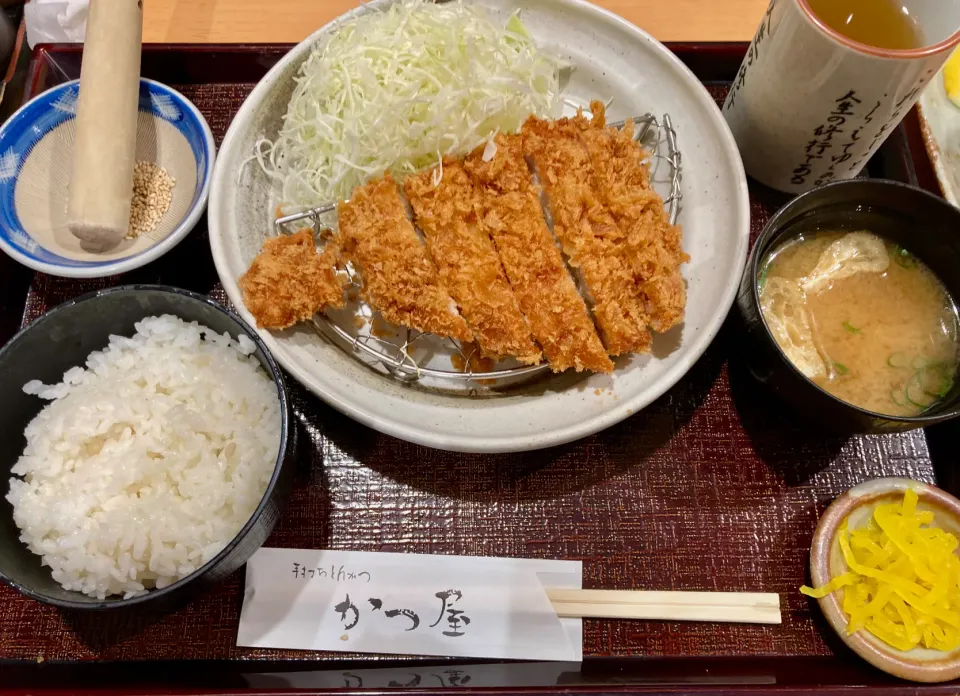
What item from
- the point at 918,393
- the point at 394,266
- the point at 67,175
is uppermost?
the point at 918,393

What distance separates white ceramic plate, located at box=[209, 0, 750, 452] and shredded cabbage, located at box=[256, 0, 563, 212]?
0.13 m

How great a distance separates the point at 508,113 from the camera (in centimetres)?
214

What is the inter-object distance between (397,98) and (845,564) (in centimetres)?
197

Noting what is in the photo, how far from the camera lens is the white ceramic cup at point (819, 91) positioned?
172 centimetres

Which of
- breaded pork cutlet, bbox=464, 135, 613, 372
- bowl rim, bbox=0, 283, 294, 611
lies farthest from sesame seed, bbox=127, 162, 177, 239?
breaded pork cutlet, bbox=464, 135, 613, 372

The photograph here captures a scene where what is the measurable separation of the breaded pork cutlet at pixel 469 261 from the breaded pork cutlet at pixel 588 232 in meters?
0.23

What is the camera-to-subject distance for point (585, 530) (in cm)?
188

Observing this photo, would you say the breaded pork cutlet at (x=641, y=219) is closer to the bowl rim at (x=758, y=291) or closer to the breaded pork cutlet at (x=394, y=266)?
the bowl rim at (x=758, y=291)

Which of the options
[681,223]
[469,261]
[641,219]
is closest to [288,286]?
[469,261]

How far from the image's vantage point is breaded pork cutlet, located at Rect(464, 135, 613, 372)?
1.83m

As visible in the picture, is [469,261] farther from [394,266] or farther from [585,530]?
[585,530]

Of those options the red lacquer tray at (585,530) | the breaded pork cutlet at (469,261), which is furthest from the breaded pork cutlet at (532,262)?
the red lacquer tray at (585,530)

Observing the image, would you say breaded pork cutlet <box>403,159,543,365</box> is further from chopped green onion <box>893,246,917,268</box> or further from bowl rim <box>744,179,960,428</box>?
chopped green onion <box>893,246,917,268</box>

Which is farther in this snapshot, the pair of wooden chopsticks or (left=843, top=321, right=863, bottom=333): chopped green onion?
(left=843, top=321, right=863, bottom=333): chopped green onion
